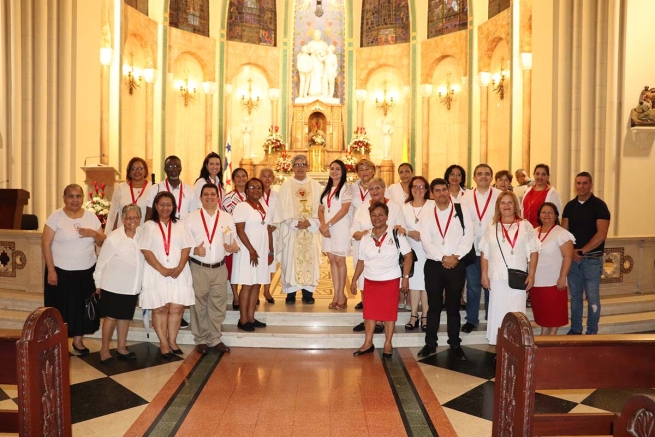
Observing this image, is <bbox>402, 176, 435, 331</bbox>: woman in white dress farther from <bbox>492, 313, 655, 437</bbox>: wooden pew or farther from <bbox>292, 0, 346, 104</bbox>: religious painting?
<bbox>292, 0, 346, 104</bbox>: religious painting

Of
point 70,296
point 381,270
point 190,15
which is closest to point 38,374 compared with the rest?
point 70,296

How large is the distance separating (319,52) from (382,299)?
1383cm

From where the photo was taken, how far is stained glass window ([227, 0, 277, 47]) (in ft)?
59.0

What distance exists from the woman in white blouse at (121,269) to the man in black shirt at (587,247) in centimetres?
427

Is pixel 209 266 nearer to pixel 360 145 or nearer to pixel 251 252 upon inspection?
pixel 251 252

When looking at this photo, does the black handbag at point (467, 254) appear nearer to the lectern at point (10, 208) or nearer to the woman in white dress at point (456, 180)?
the woman in white dress at point (456, 180)

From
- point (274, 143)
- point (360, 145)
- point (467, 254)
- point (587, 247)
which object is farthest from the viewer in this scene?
point (274, 143)

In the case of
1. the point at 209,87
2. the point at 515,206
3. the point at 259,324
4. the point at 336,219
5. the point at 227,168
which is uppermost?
the point at 209,87

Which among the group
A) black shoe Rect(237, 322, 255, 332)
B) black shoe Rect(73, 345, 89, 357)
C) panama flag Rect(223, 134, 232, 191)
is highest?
panama flag Rect(223, 134, 232, 191)

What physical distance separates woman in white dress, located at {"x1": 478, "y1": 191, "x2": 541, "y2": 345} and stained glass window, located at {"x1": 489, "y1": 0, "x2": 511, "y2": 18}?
10.5 meters

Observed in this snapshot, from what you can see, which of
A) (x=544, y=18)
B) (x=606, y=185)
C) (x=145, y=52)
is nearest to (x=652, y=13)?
(x=544, y=18)

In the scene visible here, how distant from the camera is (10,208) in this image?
8.08 meters

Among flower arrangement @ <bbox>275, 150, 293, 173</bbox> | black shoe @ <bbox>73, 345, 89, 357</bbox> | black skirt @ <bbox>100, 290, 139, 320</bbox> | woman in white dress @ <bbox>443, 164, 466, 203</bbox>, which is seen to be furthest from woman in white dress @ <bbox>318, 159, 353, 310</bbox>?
flower arrangement @ <bbox>275, 150, 293, 173</bbox>

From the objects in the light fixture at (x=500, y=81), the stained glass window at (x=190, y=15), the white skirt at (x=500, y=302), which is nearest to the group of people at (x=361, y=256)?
the white skirt at (x=500, y=302)
